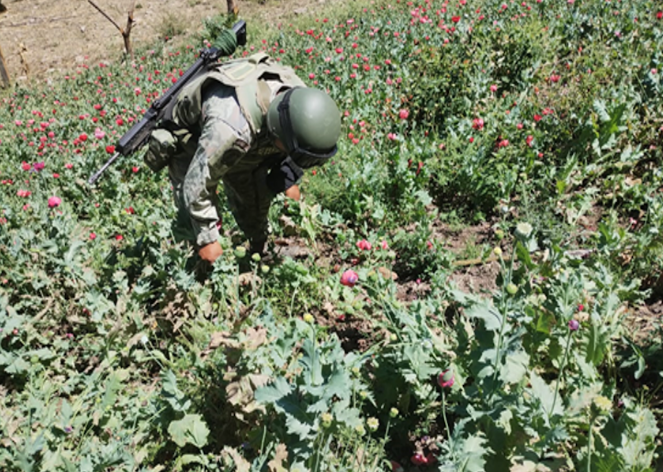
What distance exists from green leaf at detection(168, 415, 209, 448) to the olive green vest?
164cm

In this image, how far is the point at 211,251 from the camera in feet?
9.62

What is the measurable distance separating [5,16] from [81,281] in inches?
790

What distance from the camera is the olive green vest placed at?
288 cm

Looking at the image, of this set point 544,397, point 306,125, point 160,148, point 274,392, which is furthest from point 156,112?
point 544,397

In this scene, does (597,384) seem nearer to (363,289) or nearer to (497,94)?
(363,289)

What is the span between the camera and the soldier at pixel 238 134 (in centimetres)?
262

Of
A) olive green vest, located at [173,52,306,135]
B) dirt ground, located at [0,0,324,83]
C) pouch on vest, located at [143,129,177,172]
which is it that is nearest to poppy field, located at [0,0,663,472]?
pouch on vest, located at [143,129,177,172]

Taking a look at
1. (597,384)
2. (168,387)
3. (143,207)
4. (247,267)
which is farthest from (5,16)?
(597,384)

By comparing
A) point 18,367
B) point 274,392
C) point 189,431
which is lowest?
point 18,367

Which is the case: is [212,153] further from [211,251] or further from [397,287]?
[397,287]

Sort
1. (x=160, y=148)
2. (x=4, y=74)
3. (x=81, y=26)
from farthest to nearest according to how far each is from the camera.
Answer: (x=81, y=26), (x=4, y=74), (x=160, y=148)

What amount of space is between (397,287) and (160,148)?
1878 mm

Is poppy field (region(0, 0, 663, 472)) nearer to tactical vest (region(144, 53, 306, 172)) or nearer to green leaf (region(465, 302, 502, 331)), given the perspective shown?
green leaf (region(465, 302, 502, 331))

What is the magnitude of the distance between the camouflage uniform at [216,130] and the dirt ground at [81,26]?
9.46 m
